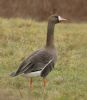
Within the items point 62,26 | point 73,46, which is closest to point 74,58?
point 73,46

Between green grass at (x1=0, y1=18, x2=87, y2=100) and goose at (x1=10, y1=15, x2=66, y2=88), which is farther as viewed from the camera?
green grass at (x1=0, y1=18, x2=87, y2=100)

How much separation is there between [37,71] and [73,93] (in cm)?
94

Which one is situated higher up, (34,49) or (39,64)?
(39,64)

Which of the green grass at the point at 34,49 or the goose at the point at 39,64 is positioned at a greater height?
the goose at the point at 39,64

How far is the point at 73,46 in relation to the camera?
1534cm

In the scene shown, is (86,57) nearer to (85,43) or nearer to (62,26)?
(85,43)

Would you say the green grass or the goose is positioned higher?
the goose

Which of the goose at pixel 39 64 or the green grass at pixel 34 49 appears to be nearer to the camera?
the goose at pixel 39 64

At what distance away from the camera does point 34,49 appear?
14.4m

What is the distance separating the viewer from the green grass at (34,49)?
381 inches

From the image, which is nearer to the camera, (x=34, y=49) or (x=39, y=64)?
(x=39, y=64)

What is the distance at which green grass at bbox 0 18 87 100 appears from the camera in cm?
967

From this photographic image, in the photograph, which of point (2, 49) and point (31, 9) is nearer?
point (2, 49)

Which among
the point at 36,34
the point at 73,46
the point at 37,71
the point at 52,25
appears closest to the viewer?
the point at 37,71
